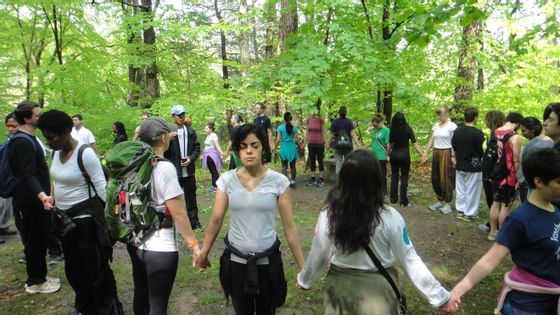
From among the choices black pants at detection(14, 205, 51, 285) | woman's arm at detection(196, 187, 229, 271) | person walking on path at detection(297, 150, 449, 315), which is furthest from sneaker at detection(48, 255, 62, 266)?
person walking on path at detection(297, 150, 449, 315)

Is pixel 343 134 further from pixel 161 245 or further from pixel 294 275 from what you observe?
pixel 161 245

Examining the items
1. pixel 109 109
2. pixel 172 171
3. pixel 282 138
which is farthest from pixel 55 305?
pixel 109 109

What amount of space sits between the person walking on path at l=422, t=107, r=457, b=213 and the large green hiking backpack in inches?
248

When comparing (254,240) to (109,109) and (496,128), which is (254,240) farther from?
(109,109)

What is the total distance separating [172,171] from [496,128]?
17.4 feet

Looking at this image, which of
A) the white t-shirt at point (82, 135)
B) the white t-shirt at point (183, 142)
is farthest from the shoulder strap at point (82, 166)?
the white t-shirt at point (82, 135)

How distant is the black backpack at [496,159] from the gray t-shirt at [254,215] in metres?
4.42

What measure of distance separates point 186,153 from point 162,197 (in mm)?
3560

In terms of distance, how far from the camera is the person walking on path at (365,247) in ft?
6.60

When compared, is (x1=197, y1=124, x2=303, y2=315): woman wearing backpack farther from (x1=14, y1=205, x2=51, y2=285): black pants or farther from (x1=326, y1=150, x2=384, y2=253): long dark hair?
(x1=14, y1=205, x2=51, y2=285): black pants

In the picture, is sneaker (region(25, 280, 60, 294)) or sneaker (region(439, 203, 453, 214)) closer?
sneaker (region(25, 280, 60, 294))

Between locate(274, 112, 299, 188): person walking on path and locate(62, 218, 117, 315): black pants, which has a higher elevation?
locate(274, 112, 299, 188): person walking on path

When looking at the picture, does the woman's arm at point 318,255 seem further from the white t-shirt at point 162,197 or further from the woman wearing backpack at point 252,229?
the white t-shirt at point 162,197

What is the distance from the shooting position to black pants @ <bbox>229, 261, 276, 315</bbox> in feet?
8.55
